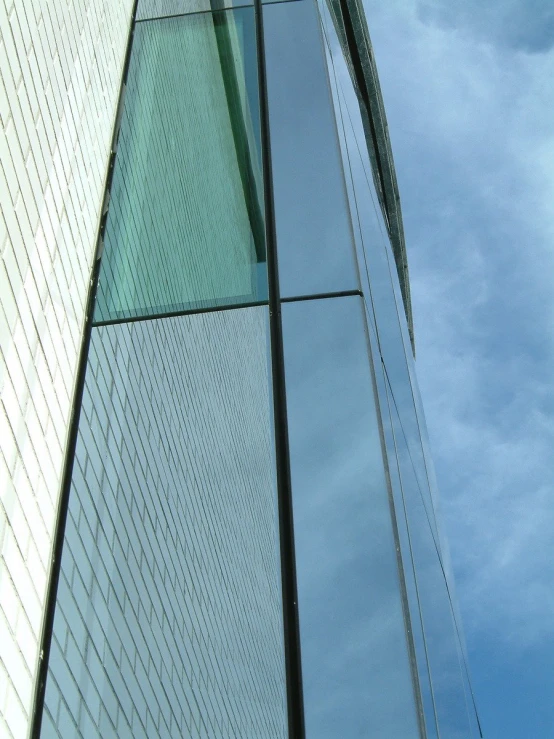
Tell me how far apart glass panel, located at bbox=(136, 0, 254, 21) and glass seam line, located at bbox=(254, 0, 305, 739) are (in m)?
1.25

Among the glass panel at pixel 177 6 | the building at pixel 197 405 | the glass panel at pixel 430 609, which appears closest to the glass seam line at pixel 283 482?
the building at pixel 197 405

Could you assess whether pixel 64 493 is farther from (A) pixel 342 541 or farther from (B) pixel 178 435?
(B) pixel 178 435

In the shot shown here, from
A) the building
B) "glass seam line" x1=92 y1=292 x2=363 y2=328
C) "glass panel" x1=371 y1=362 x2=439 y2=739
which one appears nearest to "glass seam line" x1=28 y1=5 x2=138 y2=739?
the building

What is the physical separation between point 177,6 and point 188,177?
1.64 metres

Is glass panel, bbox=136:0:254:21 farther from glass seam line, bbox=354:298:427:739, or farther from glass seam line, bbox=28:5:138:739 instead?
glass seam line, bbox=354:298:427:739

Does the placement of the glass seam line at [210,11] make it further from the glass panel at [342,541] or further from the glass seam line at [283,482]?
→ the glass panel at [342,541]

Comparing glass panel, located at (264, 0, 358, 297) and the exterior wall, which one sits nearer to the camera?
the exterior wall

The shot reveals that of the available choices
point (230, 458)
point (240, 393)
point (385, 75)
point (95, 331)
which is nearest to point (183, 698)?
point (230, 458)

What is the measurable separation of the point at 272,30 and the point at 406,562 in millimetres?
3028

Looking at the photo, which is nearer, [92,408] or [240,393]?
[92,408]

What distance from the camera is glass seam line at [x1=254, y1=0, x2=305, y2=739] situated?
7.77 feet

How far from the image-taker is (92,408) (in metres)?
3.66

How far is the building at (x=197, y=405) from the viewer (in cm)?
261

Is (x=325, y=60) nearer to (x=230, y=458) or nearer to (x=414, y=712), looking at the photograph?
(x=230, y=458)
